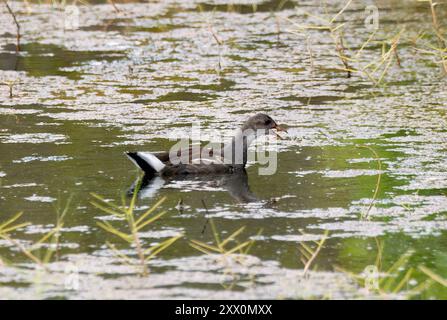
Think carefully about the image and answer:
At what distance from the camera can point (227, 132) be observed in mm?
11812

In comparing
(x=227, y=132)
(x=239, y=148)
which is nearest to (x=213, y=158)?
(x=239, y=148)

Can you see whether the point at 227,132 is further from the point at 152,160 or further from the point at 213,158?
the point at 152,160

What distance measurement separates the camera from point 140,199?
30.5ft

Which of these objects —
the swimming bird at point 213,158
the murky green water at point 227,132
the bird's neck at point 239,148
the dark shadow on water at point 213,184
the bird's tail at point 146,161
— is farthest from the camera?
the bird's neck at point 239,148

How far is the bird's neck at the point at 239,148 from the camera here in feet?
35.0

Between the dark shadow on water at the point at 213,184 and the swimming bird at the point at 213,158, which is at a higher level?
the swimming bird at the point at 213,158

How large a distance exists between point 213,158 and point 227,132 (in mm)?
1203

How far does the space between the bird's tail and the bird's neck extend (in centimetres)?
77

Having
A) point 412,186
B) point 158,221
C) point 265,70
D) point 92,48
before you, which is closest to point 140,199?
point 158,221

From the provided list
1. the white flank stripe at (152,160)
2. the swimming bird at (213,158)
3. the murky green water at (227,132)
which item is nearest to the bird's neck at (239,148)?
the swimming bird at (213,158)

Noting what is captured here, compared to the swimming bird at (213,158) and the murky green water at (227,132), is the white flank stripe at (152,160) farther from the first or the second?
the murky green water at (227,132)

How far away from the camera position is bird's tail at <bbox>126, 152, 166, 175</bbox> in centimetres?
1002
